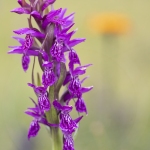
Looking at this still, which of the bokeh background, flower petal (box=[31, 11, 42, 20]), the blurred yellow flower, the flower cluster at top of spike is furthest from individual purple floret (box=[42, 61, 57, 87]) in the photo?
the blurred yellow flower

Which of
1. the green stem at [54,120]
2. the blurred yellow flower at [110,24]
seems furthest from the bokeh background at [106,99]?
the green stem at [54,120]

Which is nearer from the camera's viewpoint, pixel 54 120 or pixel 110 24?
pixel 54 120

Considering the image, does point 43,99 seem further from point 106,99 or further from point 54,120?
point 106,99

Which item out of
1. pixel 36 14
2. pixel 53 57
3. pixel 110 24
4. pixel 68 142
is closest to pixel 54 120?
pixel 68 142

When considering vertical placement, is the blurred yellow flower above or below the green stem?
above

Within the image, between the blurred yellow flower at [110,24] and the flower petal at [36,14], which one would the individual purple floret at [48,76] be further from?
the blurred yellow flower at [110,24]

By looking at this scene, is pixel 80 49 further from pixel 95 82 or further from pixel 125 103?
pixel 125 103

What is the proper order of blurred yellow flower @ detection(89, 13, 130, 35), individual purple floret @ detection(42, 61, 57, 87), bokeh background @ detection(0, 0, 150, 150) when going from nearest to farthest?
individual purple floret @ detection(42, 61, 57, 87) < bokeh background @ detection(0, 0, 150, 150) < blurred yellow flower @ detection(89, 13, 130, 35)

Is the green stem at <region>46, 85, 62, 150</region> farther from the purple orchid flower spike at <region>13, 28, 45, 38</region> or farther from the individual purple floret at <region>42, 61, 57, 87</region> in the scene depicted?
the purple orchid flower spike at <region>13, 28, 45, 38</region>

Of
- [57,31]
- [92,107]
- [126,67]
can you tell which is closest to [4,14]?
[126,67]
